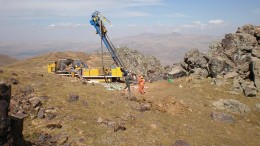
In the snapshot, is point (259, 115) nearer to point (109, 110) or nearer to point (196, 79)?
point (196, 79)

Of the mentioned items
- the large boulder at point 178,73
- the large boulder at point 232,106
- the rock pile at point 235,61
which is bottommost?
the large boulder at point 232,106

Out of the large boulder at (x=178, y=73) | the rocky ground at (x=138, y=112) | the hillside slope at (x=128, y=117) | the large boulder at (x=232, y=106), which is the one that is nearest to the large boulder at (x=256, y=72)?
the rocky ground at (x=138, y=112)

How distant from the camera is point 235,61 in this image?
1362 inches

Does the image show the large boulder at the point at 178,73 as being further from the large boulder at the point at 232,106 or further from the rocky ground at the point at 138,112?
the large boulder at the point at 232,106

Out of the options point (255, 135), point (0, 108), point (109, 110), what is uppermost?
point (0, 108)

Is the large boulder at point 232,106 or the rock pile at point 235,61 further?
the rock pile at point 235,61

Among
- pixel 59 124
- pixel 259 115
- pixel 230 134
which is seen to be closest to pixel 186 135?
pixel 230 134

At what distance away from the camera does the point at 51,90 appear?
24.3 metres

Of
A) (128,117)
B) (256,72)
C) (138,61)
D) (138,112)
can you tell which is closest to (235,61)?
(256,72)

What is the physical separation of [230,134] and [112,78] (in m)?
17.6

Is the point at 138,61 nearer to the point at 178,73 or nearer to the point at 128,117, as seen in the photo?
the point at 178,73

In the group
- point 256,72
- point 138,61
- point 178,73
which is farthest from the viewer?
point 138,61

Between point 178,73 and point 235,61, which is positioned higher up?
point 235,61

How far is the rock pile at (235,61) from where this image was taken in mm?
31791
